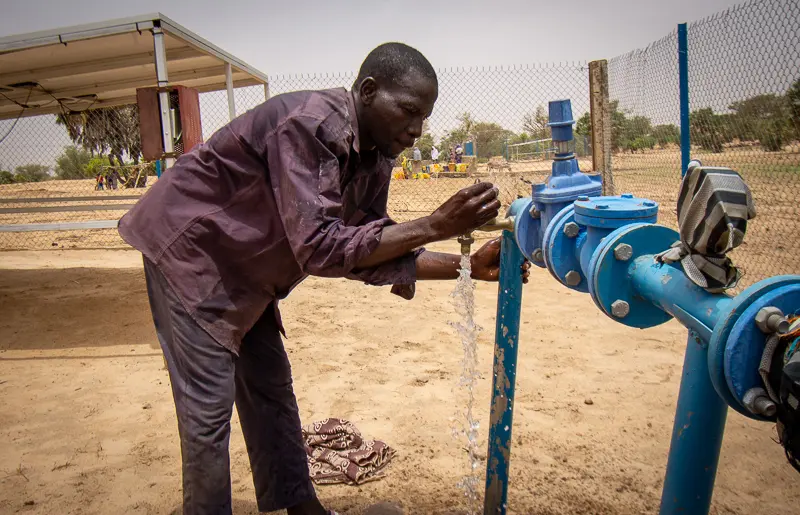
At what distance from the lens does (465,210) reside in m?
1.39

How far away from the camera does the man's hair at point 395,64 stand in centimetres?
149

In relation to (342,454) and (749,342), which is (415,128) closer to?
(749,342)

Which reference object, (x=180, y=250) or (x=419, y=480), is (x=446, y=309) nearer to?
(x=419, y=480)

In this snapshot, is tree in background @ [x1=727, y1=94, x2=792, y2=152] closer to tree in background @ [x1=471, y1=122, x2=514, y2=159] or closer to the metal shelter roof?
the metal shelter roof

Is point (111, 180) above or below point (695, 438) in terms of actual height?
above

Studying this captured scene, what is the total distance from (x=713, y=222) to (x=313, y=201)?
0.86 metres

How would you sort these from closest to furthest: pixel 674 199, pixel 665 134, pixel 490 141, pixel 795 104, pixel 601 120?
pixel 795 104
pixel 601 120
pixel 665 134
pixel 674 199
pixel 490 141

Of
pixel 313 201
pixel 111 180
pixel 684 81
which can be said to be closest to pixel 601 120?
pixel 684 81

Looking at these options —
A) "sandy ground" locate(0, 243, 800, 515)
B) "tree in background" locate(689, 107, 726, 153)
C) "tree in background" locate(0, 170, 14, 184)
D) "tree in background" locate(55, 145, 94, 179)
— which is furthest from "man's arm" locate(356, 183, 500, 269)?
"tree in background" locate(0, 170, 14, 184)

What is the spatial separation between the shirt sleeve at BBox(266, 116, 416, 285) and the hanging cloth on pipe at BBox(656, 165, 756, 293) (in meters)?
0.76

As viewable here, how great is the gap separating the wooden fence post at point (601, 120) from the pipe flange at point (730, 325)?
4.32 meters

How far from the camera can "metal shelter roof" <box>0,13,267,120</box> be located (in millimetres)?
4059

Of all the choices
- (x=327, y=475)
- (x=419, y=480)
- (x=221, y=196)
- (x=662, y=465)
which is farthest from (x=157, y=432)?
(x=662, y=465)

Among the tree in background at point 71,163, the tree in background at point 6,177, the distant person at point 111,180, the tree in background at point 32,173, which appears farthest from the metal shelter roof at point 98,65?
the tree in background at point 32,173
